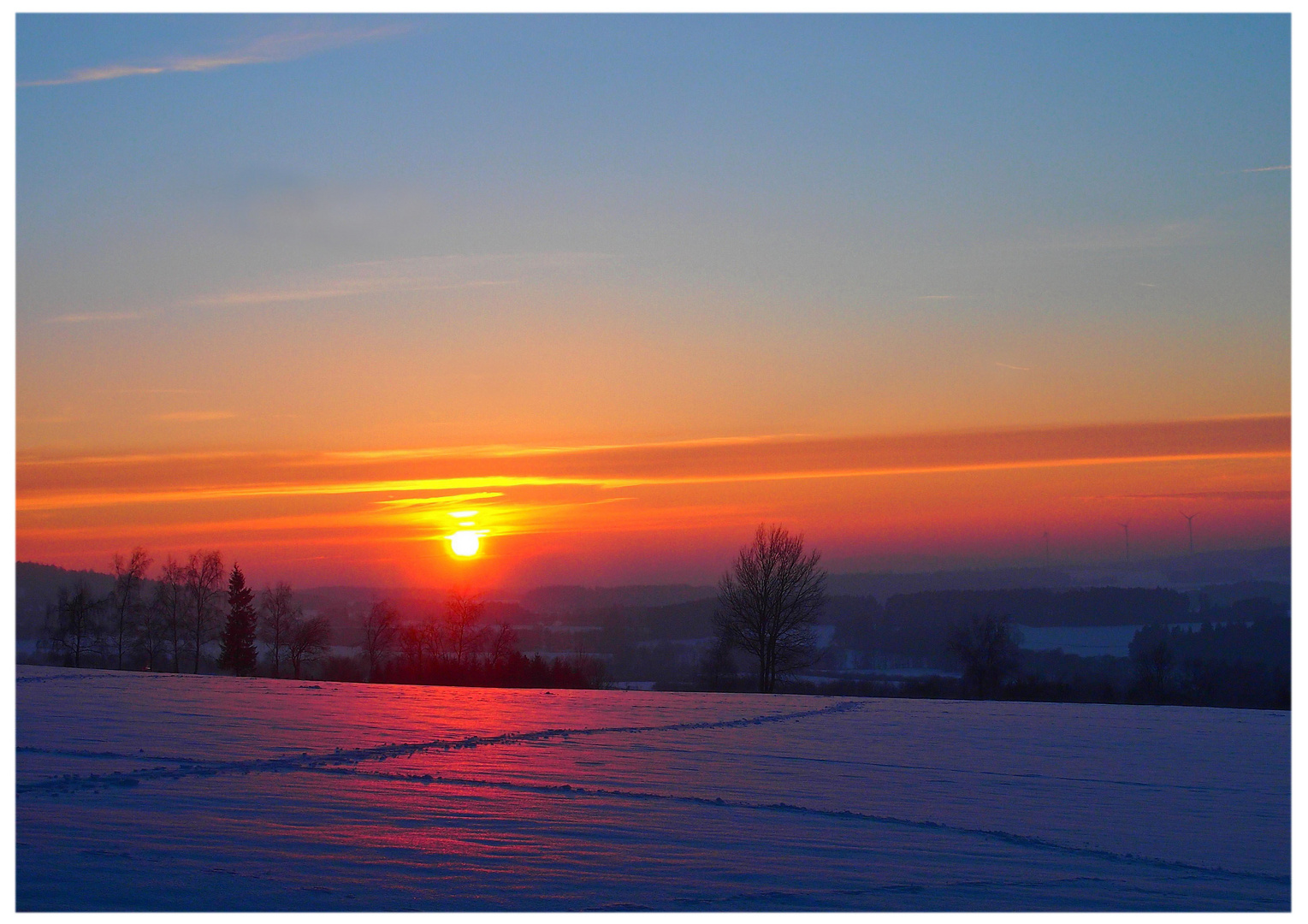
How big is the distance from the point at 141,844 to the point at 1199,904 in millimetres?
7434

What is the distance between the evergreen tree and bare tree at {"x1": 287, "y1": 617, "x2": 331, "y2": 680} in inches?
218

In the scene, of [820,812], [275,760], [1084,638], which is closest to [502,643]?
[275,760]

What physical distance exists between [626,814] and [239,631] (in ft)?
194

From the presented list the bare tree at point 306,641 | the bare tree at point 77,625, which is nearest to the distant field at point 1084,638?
the bare tree at point 306,641

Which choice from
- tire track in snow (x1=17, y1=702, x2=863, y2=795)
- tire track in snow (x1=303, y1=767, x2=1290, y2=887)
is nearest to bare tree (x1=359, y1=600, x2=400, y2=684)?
tire track in snow (x1=17, y1=702, x2=863, y2=795)

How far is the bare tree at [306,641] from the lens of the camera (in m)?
69.4

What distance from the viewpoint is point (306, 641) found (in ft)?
228

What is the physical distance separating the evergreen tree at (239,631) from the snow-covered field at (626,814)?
160 ft

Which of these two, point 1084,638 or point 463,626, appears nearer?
point 463,626

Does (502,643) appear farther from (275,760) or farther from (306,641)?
(275,760)

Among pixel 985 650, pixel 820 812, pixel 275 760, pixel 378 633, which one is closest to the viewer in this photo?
pixel 820 812

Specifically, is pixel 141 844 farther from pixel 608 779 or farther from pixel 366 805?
pixel 608 779

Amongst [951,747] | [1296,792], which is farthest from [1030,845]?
[951,747]

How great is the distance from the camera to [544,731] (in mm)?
14133
